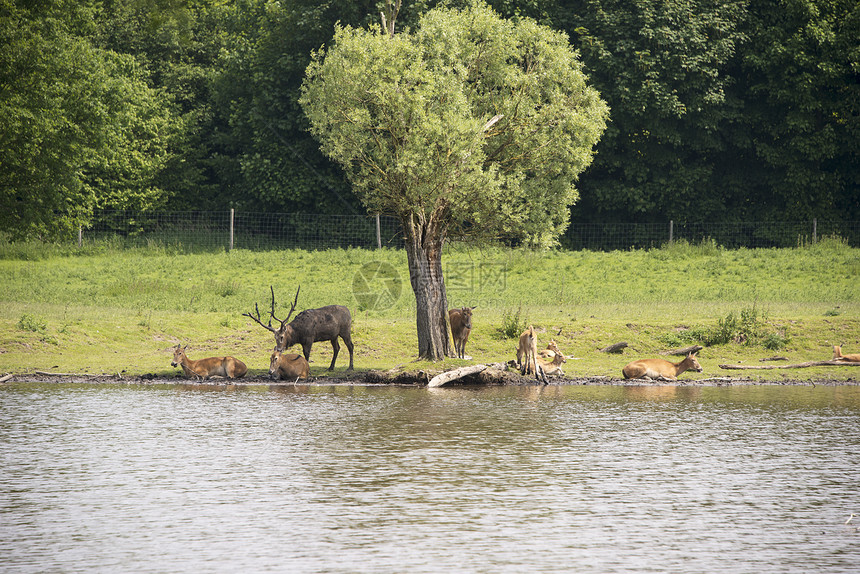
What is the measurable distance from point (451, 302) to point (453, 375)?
12087 mm

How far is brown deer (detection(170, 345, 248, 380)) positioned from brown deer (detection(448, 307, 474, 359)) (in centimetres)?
590

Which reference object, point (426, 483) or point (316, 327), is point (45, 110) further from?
point (426, 483)

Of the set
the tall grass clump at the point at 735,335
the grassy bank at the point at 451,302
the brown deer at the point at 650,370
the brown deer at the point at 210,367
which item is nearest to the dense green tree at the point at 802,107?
the grassy bank at the point at 451,302

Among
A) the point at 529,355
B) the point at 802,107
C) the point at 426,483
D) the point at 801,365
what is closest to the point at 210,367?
the point at 529,355

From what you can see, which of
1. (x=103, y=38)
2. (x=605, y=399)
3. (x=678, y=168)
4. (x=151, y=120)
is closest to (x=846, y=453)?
(x=605, y=399)

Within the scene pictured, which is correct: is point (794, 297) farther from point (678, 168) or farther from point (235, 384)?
point (235, 384)

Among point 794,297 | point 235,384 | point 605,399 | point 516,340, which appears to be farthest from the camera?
point 794,297

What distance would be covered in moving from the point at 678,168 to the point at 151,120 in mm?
28931

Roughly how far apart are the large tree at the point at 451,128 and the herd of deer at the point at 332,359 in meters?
2.26

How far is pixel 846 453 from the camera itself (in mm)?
15586

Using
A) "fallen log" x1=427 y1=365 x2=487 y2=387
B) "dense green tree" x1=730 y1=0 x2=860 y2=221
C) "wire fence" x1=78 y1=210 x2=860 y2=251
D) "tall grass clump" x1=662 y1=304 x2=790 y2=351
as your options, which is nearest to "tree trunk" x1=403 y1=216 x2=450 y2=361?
"fallen log" x1=427 y1=365 x2=487 y2=387

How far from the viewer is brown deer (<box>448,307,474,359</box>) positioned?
2655 centimetres

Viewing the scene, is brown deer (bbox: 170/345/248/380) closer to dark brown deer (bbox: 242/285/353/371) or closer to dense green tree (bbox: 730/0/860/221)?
dark brown deer (bbox: 242/285/353/371)

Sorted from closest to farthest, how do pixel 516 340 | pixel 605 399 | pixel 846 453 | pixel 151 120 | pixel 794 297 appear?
pixel 846 453 → pixel 605 399 → pixel 516 340 → pixel 794 297 → pixel 151 120
